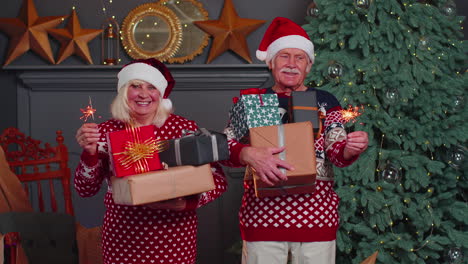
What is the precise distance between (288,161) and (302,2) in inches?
96.9

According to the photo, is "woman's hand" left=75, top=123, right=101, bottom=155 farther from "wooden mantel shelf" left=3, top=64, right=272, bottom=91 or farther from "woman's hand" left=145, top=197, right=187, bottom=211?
"wooden mantel shelf" left=3, top=64, right=272, bottom=91

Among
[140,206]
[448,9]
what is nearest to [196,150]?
[140,206]

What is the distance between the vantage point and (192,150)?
70.3 inches

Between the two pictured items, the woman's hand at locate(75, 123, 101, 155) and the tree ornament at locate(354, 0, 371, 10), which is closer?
the woman's hand at locate(75, 123, 101, 155)

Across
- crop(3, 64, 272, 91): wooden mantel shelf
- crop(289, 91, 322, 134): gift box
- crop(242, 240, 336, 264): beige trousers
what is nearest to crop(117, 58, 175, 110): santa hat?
crop(289, 91, 322, 134): gift box

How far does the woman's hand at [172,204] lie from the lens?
1832 mm

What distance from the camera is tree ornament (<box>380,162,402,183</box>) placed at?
3.11m

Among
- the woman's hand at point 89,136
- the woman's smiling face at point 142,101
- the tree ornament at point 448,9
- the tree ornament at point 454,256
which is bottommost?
the tree ornament at point 454,256

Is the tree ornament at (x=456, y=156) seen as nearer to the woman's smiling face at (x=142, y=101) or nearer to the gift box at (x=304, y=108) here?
the gift box at (x=304, y=108)

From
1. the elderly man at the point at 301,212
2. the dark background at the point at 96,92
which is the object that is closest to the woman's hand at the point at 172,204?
the elderly man at the point at 301,212

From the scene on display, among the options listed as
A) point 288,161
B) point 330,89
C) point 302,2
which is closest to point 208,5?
point 302,2

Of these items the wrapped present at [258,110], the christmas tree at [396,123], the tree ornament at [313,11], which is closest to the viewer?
the wrapped present at [258,110]

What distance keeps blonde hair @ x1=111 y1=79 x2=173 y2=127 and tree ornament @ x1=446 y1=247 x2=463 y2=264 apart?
1.94 m

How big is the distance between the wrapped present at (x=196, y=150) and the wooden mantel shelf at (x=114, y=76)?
2118mm
